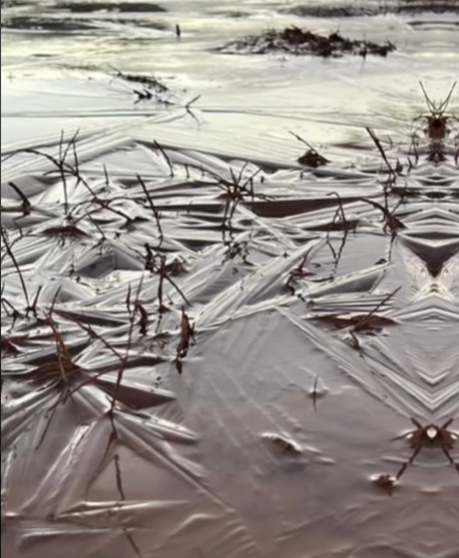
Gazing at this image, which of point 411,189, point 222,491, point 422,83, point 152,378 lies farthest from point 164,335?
point 422,83

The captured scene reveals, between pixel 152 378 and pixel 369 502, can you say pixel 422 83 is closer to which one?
pixel 152 378

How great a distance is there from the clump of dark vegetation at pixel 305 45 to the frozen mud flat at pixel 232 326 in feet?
4.46

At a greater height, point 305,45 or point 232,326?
point 305,45

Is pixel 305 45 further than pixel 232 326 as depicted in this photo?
Yes

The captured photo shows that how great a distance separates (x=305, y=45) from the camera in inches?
265

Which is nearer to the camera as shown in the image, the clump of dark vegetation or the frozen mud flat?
the frozen mud flat

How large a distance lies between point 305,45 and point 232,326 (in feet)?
14.9

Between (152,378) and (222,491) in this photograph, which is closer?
(222,491)

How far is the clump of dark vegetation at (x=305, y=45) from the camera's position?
653 centimetres

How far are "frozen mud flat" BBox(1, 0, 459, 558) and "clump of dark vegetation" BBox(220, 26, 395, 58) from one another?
136 centimetres

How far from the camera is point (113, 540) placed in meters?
1.71

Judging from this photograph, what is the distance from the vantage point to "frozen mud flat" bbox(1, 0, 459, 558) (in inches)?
71.4

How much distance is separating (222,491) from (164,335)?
27.9 inches

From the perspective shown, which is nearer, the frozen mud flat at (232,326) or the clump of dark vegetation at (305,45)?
the frozen mud flat at (232,326)
